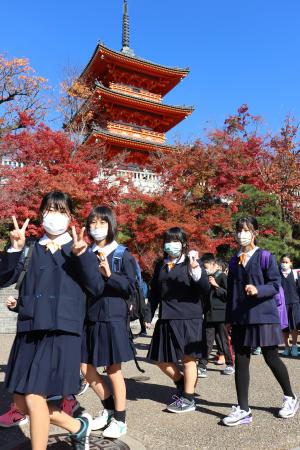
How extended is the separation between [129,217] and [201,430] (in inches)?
398

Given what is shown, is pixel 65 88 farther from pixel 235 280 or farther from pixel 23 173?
pixel 235 280

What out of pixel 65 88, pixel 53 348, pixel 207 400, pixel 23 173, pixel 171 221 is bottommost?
pixel 207 400

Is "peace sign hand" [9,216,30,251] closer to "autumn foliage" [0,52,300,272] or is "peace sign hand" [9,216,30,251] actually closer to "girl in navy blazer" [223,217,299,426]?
"girl in navy blazer" [223,217,299,426]

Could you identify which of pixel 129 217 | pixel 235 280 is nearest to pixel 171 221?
pixel 129 217

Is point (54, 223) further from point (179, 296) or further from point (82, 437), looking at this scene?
point (179, 296)

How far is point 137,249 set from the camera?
13.2 meters

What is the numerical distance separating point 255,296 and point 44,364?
5.87 ft

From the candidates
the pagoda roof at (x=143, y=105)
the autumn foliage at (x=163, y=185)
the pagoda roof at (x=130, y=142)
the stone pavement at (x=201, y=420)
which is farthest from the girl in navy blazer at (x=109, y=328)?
the pagoda roof at (x=143, y=105)

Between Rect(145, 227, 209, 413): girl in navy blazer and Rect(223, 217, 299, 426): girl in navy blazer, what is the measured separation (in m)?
0.36

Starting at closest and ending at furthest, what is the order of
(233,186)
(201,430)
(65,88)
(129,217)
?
(201,430), (129,217), (233,186), (65,88)

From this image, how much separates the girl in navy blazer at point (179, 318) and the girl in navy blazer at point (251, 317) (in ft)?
1.18

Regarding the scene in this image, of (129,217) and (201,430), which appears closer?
(201,430)

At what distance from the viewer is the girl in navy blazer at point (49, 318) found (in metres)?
2.33

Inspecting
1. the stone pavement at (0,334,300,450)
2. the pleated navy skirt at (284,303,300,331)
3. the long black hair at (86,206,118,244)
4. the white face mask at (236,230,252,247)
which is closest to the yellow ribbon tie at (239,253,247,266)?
the white face mask at (236,230,252,247)
